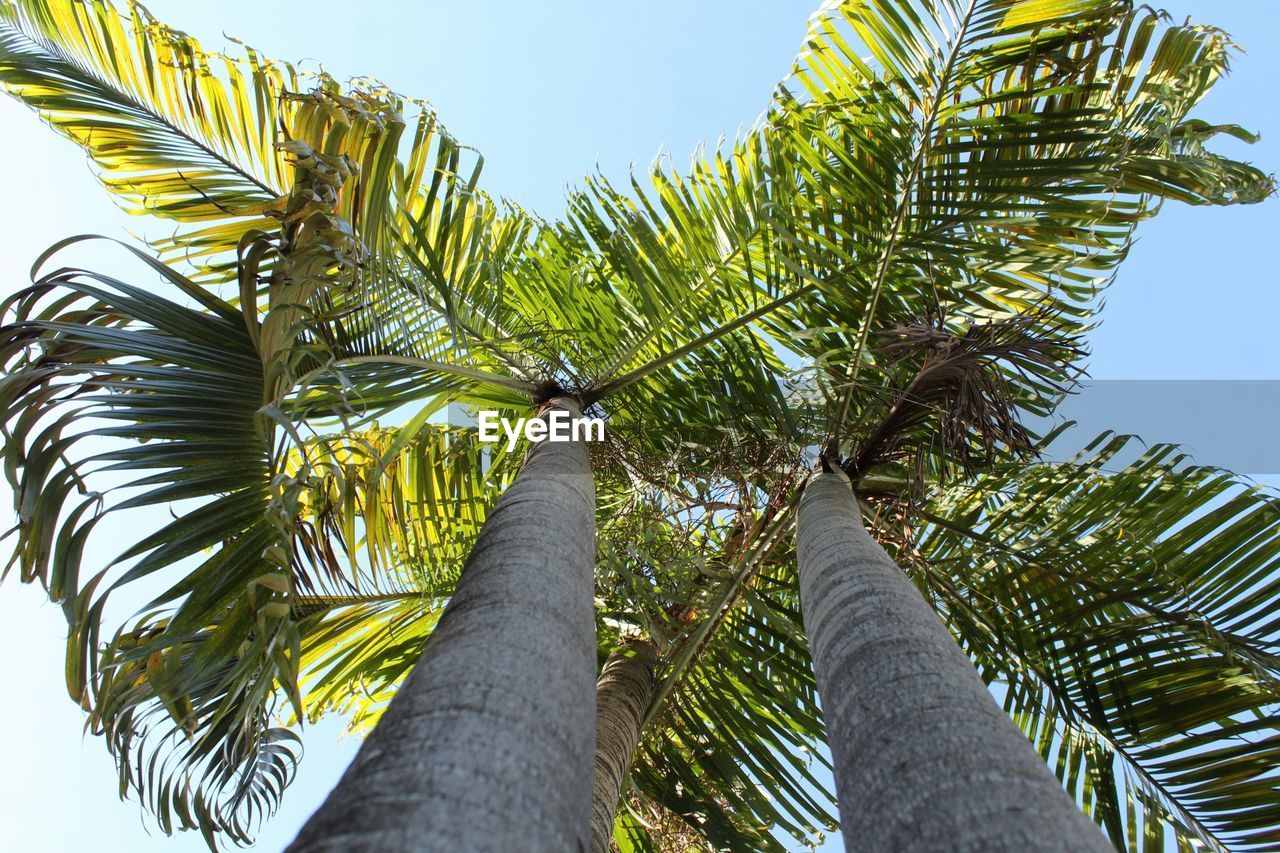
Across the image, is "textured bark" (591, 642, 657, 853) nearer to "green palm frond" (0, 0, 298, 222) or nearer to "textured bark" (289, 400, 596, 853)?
"textured bark" (289, 400, 596, 853)

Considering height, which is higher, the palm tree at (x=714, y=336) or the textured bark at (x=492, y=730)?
the palm tree at (x=714, y=336)

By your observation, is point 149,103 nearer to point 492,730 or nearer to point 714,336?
point 714,336

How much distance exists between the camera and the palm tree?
223cm

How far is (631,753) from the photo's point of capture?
2711mm

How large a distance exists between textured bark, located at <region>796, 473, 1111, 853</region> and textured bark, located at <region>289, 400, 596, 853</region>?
1.34 feet

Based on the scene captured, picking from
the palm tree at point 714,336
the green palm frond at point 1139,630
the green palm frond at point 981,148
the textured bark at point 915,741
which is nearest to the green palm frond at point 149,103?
the palm tree at point 714,336

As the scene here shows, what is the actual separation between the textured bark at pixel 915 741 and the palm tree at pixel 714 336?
1.17 meters

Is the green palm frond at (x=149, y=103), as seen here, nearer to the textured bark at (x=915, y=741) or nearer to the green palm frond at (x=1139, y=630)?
the textured bark at (x=915, y=741)

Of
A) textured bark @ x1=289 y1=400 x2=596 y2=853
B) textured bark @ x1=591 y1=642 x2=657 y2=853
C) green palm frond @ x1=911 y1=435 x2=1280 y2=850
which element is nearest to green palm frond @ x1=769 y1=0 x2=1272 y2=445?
green palm frond @ x1=911 y1=435 x2=1280 y2=850

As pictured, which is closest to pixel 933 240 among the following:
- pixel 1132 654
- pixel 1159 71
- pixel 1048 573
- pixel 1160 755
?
pixel 1159 71

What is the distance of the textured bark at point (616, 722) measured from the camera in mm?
2381

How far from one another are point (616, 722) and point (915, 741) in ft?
5.26

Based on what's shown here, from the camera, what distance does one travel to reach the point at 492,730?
44.1 inches

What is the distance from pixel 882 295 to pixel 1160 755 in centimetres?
177
